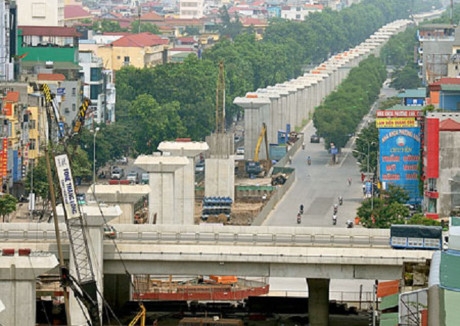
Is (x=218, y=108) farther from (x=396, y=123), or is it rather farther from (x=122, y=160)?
(x=396, y=123)

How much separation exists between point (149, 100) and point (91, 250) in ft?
263

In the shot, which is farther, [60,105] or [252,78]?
[252,78]

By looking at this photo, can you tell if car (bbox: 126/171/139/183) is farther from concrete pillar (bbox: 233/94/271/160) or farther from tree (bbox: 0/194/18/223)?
tree (bbox: 0/194/18/223)

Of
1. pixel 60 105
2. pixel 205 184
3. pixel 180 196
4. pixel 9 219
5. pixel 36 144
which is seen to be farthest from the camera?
pixel 60 105

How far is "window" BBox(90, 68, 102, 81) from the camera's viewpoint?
147 metres

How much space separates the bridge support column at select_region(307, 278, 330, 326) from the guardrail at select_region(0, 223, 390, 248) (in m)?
1.43

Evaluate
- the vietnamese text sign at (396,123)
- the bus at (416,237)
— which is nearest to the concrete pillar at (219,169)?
the vietnamese text sign at (396,123)

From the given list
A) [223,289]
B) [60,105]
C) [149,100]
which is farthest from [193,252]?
[149,100]

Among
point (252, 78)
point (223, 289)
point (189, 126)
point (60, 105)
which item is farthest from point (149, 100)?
point (223, 289)

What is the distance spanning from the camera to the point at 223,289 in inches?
3009

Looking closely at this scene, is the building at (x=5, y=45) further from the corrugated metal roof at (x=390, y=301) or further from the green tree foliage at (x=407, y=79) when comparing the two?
the corrugated metal roof at (x=390, y=301)

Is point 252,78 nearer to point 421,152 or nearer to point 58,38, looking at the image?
point 58,38

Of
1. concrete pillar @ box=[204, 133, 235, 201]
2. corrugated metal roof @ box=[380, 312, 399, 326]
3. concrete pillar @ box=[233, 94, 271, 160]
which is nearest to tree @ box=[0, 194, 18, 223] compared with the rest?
concrete pillar @ box=[204, 133, 235, 201]

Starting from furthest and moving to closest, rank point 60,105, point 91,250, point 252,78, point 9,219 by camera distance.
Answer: point 252,78
point 60,105
point 9,219
point 91,250
